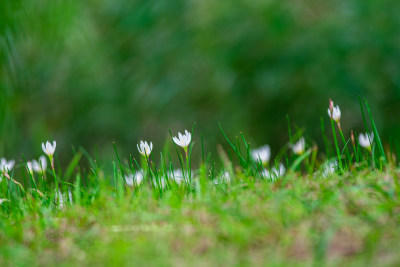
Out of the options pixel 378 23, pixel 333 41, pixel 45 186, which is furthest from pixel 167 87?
pixel 45 186

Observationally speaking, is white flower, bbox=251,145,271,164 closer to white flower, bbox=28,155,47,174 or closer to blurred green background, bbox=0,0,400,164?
white flower, bbox=28,155,47,174

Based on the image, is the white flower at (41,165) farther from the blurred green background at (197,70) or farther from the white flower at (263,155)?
the blurred green background at (197,70)

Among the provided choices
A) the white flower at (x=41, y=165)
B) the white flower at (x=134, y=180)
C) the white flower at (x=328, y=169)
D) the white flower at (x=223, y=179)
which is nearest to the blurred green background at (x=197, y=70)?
the white flower at (x=41, y=165)

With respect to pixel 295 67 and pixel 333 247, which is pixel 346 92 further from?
pixel 333 247

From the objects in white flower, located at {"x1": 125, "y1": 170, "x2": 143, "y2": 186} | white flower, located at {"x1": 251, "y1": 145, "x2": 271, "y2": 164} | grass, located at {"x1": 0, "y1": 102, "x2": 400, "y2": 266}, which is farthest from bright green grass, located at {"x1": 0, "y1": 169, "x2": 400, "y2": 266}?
white flower, located at {"x1": 251, "y1": 145, "x2": 271, "y2": 164}

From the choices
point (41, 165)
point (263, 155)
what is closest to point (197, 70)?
point (263, 155)
